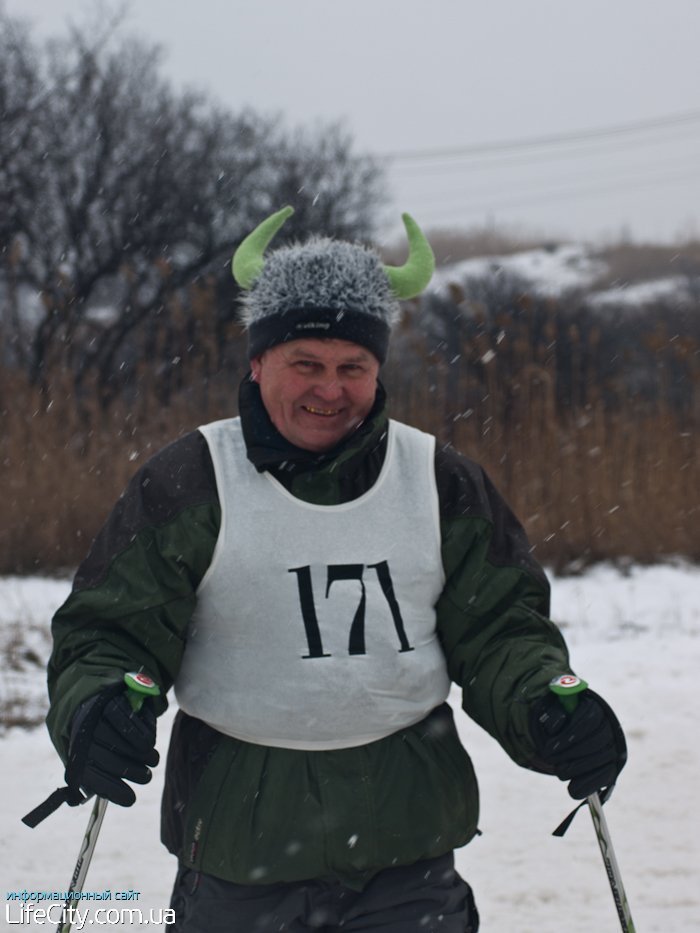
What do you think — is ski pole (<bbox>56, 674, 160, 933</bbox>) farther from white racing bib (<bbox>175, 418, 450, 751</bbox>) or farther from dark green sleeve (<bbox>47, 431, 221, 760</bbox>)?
white racing bib (<bbox>175, 418, 450, 751</bbox>)

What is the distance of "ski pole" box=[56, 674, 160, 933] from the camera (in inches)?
62.4

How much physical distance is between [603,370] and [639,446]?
5726 mm

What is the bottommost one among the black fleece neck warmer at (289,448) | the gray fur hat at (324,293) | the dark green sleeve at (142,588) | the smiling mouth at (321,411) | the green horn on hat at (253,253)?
the dark green sleeve at (142,588)

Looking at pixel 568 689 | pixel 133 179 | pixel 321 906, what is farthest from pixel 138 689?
pixel 133 179

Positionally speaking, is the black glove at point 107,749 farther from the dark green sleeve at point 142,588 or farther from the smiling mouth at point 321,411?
the smiling mouth at point 321,411

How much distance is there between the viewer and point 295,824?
1.66 meters

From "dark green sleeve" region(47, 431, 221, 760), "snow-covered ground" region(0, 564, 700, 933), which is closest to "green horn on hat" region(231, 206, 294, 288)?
"dark green sleeve" region(47, 431, 221, 760)

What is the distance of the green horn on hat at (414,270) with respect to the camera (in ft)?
6.83

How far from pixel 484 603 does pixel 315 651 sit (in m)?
0.38

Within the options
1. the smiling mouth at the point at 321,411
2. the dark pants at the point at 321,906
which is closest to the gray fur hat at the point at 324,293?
the smiling mouth at the point at 321,411

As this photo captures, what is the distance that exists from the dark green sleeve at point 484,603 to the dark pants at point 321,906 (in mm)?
330

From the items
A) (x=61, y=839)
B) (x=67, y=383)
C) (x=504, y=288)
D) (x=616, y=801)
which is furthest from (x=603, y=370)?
(x=61, y=839)

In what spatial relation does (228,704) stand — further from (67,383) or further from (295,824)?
(67,383)

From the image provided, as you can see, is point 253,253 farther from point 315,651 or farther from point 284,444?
point 315,651
